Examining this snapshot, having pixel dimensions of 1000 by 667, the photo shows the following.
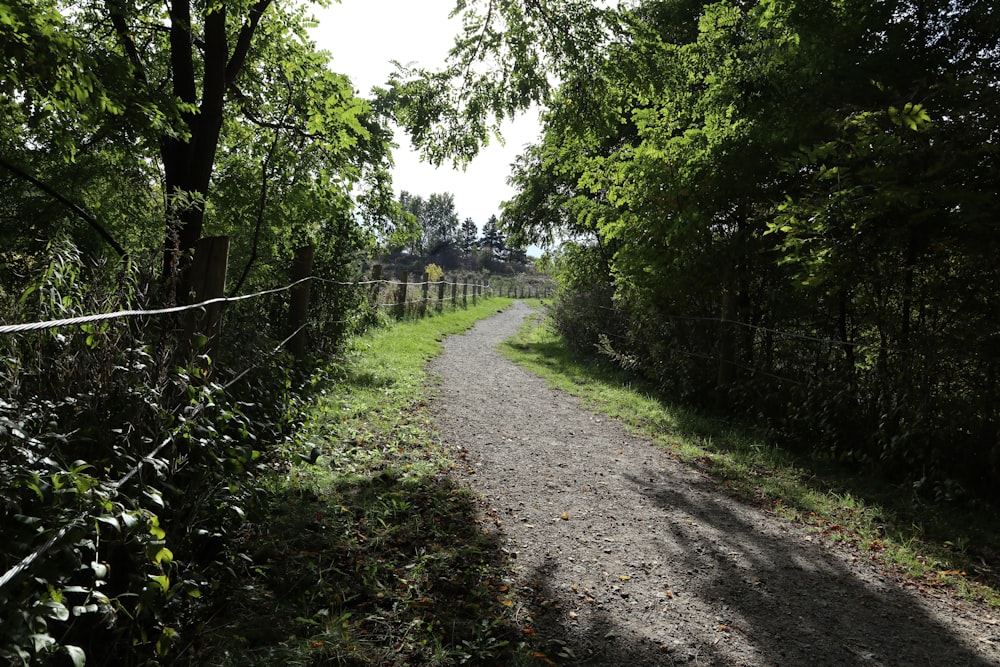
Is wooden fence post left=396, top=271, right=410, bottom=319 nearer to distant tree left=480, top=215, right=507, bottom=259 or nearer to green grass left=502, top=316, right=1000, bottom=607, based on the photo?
green grass left=502, top=316, right=1000, bottom=607

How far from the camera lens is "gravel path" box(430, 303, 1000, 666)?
9.39 feet

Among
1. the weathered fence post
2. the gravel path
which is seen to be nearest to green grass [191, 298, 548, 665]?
the gravel path

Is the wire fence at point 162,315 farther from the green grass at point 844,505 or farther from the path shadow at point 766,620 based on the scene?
the green grass at point 844,505

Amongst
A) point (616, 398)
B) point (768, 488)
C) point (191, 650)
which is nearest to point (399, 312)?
point (616, 398)

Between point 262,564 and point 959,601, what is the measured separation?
418cm

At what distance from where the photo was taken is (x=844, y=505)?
15.9 ft

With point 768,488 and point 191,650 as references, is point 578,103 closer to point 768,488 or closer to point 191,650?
point 768,488

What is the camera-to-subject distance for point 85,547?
1919 millimetres

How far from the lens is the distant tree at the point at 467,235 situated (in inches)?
3959

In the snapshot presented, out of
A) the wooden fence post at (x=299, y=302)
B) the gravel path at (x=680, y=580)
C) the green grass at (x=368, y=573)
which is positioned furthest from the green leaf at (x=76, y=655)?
the wooden fence post at (x=299, y=302)

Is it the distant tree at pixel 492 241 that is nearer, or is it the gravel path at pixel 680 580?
the gravel path at pixel 680 580

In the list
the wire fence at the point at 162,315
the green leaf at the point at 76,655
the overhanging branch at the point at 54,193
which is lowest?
the green leaf at the point at 76,655

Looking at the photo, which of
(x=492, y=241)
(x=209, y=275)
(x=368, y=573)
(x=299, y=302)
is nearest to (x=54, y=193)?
(x=299, y=302)

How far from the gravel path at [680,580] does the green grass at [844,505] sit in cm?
27
